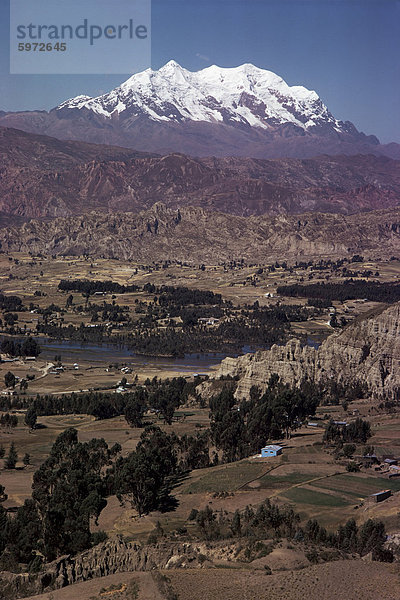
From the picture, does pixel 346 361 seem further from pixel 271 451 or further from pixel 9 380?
pixel 9 380

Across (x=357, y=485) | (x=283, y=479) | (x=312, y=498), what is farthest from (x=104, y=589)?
(x=283, y=479)

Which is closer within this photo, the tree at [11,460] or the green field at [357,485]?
the green field at [357,485]

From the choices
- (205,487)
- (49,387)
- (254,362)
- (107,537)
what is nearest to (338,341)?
(254,362)

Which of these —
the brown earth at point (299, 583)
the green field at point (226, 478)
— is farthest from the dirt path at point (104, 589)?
the green field at point (226, 478)

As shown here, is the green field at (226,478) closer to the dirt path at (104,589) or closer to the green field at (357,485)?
the green field at (357,485)

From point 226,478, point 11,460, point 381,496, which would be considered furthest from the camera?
point 11,460

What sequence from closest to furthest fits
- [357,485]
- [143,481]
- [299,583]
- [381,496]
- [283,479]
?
1. [299,583]
2. [381,496]
3. [143,481]
4. [357,485]
5. [283,479]

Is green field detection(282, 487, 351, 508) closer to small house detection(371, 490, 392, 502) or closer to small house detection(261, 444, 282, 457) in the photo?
small house detection(371, 490, 392, 502)

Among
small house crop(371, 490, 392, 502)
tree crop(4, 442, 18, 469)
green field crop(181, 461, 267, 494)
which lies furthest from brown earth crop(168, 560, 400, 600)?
tree crop(4, 442, 18, 469)

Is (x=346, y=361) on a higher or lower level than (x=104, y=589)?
higher
